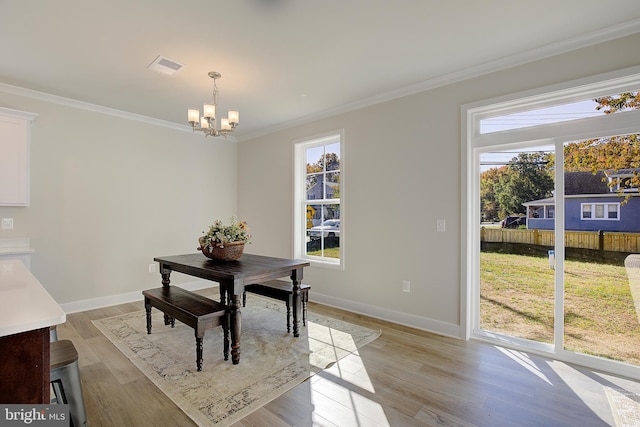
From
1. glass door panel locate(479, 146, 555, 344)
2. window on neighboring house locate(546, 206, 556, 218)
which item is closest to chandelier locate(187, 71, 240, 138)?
glass door panel locate(479, 146, 555, 344)

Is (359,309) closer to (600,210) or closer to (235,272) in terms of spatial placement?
(235,272)

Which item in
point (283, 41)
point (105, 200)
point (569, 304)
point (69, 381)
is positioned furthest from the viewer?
point (105, 200)

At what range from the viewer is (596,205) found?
2.57m

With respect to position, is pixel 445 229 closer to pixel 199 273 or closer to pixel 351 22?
pixel 351 22

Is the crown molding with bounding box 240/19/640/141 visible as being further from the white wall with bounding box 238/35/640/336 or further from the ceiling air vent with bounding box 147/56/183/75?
the ceiling air vent with bounding box 147/56/183/75

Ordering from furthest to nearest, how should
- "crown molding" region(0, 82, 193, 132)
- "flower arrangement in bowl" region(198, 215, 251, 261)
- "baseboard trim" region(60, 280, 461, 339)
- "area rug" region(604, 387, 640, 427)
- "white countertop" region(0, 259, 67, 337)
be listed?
"crown molding" region(0, 82, 193, 132) → "baseboard trim" region(60, 280, 461, 339) → "flower arrangement in bowl" region(198, 215, 251, 261) → "area rug" region(604, 387, 640, 427) → "white countertop" region(0, 259, 67, 337)

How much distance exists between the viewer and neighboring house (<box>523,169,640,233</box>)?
8.00 feet

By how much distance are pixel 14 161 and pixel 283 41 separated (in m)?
3.16

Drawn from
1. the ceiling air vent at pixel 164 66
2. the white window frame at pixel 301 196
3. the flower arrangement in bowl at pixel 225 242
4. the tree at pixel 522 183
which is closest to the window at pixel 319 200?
the white window frame at pixel 301 196

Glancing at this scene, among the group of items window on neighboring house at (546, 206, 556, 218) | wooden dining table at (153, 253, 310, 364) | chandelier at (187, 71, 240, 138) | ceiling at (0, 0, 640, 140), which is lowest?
wooden dining table at (153, 253, 310, 364)

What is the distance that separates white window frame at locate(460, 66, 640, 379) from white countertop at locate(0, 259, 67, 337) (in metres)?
3.05

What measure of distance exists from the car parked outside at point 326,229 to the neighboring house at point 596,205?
2.34 metres

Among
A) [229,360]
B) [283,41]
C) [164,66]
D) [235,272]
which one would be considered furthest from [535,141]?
[164,66]

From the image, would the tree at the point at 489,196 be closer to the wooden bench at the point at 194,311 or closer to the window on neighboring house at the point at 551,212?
the window on neighboring house at the point at 551,212
